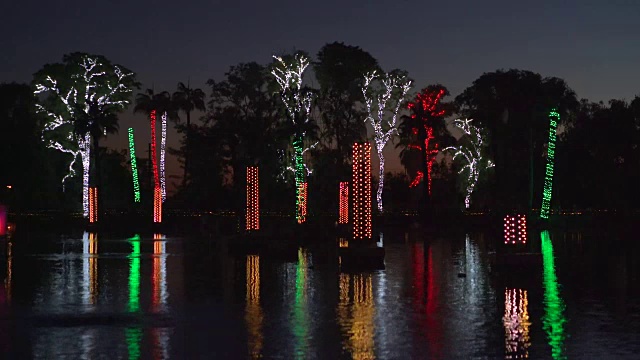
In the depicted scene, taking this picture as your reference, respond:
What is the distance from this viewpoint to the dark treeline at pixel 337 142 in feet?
255

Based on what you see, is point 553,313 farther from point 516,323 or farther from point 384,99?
point 384,99

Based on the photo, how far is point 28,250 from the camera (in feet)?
134

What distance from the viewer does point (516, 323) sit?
1659 centimetres

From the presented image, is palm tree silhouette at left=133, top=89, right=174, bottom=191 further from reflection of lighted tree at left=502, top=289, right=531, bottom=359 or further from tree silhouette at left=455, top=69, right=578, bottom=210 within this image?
reflection of lighted tree at left=502, top=289, right=531, bottom=359

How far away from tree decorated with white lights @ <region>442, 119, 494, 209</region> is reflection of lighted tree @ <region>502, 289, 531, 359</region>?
6777cm

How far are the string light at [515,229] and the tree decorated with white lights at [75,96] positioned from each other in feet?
178

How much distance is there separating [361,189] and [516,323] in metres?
13.9

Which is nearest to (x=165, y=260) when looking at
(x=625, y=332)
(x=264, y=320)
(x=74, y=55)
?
(x=264, y=320)

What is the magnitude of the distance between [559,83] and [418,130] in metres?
20.7

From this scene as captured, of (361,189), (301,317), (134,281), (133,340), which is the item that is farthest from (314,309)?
(361,189)

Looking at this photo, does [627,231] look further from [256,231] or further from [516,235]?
[516,235]

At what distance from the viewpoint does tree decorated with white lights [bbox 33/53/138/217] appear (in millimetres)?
77875

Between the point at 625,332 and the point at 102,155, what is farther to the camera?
the point at 102,155

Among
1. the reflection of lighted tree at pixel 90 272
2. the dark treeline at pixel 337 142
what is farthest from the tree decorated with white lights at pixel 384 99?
the reflection of lighted tree at pixel 90 272
